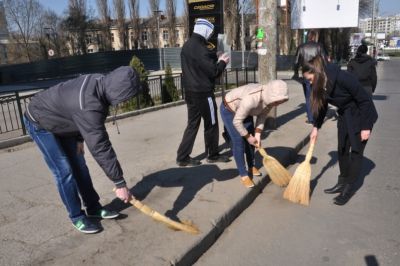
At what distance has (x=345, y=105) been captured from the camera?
405cm

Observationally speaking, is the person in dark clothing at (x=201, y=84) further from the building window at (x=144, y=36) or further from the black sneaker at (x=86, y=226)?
the building window at (x=144, y=36)

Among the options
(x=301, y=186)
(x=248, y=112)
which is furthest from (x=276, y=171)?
(x=248, y=112)

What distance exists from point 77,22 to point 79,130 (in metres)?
46.0

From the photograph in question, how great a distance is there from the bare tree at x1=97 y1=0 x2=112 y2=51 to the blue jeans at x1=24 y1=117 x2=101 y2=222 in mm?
51976

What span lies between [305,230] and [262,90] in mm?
1491

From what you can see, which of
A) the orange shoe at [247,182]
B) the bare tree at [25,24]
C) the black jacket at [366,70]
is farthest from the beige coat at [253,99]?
the bare tree at [25,24]

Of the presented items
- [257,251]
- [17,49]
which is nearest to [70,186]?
[257,251]

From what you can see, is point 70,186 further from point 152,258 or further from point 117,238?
point 152,258

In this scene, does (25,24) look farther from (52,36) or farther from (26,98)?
(26,98)

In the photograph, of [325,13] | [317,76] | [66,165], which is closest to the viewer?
[66,165]

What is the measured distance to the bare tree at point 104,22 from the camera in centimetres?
5162

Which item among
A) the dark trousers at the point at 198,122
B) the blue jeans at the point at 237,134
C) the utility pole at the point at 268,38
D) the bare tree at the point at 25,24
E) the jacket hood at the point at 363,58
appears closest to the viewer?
the blue jeans at the point at 237,134

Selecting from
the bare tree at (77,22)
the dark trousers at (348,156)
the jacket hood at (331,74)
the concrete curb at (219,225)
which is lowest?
the concrete curb at (219,225)

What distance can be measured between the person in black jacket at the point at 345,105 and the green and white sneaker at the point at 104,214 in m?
2.35
